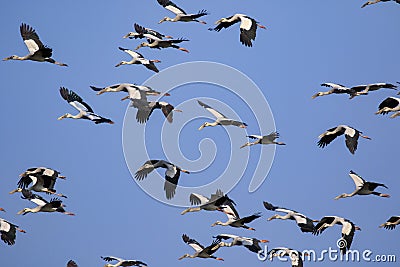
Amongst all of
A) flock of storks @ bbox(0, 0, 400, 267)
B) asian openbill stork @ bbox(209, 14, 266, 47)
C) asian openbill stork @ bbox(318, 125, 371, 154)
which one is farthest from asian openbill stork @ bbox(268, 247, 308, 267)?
asian openbill stork @ bbox(209, 14, 266, 47)

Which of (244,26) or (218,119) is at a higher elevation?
(244,26)

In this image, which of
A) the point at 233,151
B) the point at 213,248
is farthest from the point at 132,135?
the point at 213,248

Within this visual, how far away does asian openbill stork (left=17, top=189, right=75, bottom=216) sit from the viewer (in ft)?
105

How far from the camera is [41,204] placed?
33438 millimetres

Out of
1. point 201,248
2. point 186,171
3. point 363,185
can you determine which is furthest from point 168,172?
point 363,185

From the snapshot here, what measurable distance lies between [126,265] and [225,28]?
781 cm

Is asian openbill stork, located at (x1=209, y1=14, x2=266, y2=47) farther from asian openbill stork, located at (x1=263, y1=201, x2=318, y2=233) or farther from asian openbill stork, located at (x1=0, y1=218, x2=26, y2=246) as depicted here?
asian openbill stork, located at (x1=0, y1=218, x2=26, y2=246)

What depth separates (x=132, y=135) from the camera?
120 feet

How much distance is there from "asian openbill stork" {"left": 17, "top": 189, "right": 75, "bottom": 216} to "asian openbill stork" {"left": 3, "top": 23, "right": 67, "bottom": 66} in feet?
12.3

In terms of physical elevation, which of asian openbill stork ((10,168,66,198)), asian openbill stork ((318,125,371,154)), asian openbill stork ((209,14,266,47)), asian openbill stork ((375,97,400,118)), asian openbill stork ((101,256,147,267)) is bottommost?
asian openbill stork ((101,256,147,267))

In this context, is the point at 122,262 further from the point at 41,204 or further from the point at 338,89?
the point at 338,89

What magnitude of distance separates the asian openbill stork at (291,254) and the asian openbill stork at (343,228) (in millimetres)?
853

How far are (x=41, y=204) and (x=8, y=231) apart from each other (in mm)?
2937

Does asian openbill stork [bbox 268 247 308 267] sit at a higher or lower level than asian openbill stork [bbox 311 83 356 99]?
lower
